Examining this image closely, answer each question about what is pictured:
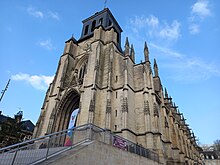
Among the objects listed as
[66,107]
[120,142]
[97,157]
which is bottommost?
[97,157]

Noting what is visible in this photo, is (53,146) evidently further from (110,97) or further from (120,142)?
(110,97)

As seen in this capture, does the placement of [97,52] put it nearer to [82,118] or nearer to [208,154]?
[82,118]

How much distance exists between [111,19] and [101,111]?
20.5 meters

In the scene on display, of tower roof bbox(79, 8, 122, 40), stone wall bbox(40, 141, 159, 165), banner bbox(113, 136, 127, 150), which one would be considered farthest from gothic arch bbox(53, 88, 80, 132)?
tower roof bbox(79, 8, 122, 40)

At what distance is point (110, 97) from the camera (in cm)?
1617

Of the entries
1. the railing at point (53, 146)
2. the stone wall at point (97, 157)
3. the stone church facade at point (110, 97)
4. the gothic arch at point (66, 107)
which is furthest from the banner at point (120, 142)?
the gothic arch at point (66, 107)

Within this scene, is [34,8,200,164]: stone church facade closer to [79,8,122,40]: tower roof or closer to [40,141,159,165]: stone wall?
[40,141,159,165]: stone wall

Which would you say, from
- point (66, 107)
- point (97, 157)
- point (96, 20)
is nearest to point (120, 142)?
point (97, 157)

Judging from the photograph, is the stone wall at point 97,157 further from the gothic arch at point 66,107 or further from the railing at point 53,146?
the gothic arch at point 66,107

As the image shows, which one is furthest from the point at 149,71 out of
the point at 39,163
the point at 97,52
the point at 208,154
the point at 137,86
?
the point at 208,154

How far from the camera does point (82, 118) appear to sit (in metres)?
15.2

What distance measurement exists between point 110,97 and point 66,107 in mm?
6484

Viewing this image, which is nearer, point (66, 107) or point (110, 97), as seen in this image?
point (110, 97)

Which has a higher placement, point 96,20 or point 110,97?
point 96,20
